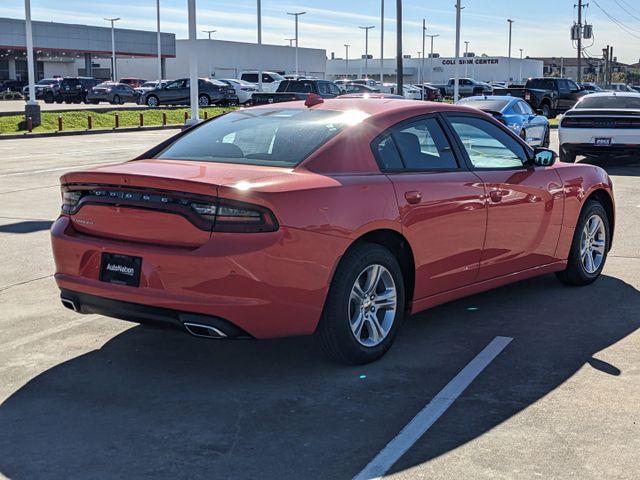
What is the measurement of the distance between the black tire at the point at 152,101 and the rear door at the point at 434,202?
135ft

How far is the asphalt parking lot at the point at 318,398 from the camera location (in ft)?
12.8

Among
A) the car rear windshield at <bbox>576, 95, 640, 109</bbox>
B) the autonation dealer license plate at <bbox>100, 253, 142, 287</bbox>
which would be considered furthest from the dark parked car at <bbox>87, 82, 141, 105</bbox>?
the autonation dealer license plate at <bbox>100, 253, 142, 287</bbox>

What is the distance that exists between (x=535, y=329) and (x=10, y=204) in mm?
8541

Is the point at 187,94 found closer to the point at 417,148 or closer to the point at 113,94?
the point at 113,94

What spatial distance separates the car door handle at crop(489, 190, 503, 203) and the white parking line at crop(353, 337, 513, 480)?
3.28 ft

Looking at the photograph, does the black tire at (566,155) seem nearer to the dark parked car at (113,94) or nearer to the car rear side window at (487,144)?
the car rear side window at (487,144)

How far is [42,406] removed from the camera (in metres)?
4.59

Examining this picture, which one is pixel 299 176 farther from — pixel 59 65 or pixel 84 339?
pixel 59 65

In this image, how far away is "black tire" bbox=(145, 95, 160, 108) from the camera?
45603 mm

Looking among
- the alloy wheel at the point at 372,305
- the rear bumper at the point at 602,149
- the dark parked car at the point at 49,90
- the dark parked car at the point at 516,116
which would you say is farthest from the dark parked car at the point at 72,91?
the alloy wheel at the point at 372,305

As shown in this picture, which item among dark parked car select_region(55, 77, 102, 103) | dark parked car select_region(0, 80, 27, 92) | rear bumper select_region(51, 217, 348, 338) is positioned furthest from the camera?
dark parked car select_region(0, 80, 27, 92)

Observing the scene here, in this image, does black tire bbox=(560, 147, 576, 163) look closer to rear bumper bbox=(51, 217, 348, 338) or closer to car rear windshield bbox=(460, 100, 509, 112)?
car rear windshield bbox=(460, 100, 509, 112)

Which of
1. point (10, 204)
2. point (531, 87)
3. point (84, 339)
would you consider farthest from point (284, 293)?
point (531, 87)

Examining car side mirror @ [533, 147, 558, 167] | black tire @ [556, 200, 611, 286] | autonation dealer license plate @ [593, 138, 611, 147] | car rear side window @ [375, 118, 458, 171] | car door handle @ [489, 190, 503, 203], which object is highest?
car rear side window @ [375, 118, 458, 171]
